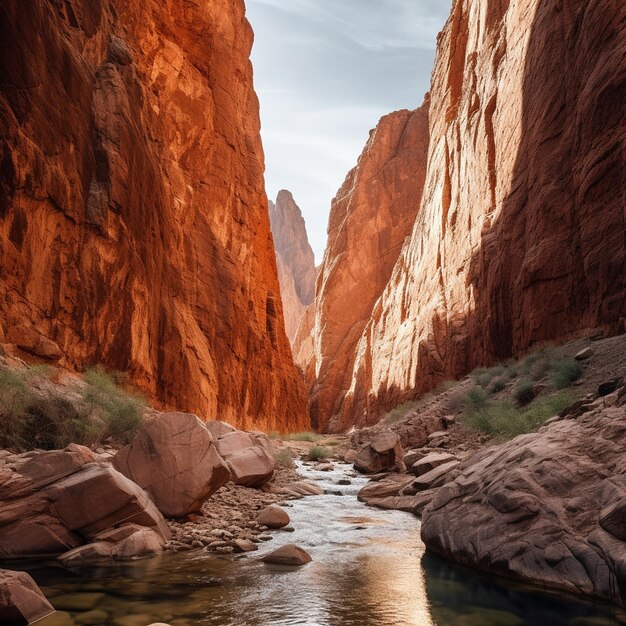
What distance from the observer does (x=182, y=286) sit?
72.5ft

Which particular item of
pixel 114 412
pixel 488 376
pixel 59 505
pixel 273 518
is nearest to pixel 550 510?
pixel 273 518

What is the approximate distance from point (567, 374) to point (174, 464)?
954cm

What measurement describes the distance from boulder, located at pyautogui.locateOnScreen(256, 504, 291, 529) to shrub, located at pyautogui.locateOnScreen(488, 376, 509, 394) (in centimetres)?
1063

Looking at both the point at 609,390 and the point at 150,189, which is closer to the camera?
the point at 609,390

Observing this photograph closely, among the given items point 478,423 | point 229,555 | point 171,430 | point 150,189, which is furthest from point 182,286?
point 229,555

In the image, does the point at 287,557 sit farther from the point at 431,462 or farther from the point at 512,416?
the point at 512,416

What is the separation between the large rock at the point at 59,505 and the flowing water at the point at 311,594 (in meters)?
0.40

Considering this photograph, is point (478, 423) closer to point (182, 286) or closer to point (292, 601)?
point (292, 601)

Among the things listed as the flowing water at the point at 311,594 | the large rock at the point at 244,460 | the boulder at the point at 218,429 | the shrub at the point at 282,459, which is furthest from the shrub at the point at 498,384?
the flowing water at the point at 311,594

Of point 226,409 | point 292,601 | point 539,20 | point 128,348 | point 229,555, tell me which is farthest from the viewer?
point 226,409

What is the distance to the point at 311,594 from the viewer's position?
16.1 feet

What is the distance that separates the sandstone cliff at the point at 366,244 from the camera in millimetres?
61094

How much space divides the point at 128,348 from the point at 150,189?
5841 millimetres

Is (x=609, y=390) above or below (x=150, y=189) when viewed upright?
below
